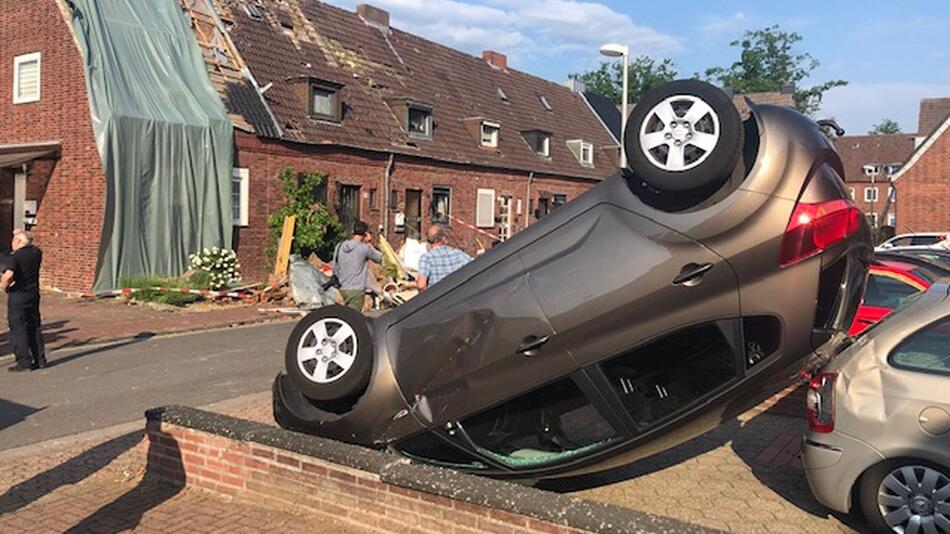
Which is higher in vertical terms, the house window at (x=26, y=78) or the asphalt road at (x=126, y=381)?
the house window at (x=26, y=78)

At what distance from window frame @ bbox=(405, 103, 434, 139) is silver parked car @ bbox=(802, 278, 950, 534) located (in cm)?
2225

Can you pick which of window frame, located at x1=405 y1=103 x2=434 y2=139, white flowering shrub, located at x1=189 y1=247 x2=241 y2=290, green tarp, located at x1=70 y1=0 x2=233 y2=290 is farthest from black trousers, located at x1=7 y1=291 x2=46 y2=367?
window frame, located at x1=405 y1=103 x2=434 y2=139

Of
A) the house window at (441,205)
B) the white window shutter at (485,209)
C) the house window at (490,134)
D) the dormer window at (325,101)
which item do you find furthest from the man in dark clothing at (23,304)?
the house window at (490,134)

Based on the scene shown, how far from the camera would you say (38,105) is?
1892cm

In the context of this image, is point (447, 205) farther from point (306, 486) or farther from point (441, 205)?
point (306, 486)

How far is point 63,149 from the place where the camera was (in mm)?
18109

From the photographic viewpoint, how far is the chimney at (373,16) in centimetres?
2940

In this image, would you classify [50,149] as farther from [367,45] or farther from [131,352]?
[367,45]

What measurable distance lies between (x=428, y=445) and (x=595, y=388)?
4.10ft

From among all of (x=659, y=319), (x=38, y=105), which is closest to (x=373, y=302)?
(x=38, y=105)

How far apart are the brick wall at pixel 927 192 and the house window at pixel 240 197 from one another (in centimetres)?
3327

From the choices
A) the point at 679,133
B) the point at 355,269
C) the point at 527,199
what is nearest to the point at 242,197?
the point at 355,269

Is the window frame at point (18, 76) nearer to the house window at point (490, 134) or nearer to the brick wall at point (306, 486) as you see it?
the house window at point (490, 134)

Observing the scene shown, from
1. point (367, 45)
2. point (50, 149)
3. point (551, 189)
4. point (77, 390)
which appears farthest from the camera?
point (551, 189)
